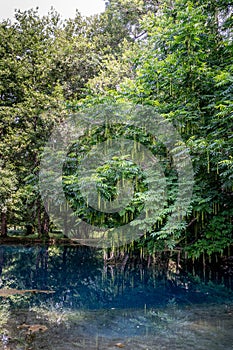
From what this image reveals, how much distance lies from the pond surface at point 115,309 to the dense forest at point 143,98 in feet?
4.28

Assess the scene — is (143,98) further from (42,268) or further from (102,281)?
(42,268)

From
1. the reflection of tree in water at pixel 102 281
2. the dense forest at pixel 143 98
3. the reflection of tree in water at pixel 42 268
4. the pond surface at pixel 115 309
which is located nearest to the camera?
the pond surface at pixel 115 309

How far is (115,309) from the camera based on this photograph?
664cm

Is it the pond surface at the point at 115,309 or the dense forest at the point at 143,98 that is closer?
the pond surface at the point at 115,309

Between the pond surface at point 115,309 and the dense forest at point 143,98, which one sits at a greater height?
the dense forest at point 143,98

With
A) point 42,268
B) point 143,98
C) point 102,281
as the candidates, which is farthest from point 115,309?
point 42,268

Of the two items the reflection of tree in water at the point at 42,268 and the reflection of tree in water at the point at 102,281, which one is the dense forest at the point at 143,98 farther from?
the reflection of tree in water at the point at 42,268

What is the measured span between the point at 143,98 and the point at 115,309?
5899 mm

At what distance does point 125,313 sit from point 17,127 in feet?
53.0

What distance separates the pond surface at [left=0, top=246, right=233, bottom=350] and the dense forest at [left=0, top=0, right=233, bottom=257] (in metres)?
1.30

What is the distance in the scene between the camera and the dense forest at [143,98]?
832 centimetres

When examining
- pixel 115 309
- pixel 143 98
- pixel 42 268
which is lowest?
pixel 115 309

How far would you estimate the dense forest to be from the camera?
8320mm

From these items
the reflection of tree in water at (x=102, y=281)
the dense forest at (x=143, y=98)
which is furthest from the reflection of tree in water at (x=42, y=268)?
the dense forest at (x=143, y=98)
